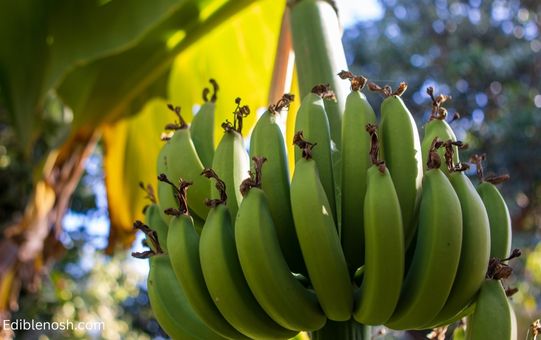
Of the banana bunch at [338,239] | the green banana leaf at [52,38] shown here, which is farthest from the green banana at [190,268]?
the green banana leaf at [52,38]

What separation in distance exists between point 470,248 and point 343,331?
22 cm

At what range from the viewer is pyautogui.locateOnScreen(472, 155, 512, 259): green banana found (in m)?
1.01

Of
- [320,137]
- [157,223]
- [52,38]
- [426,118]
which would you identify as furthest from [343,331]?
[426,118]

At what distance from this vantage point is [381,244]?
2.82 feet

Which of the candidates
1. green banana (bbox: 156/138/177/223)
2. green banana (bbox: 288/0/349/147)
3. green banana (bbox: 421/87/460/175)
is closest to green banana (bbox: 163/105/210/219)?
green banana (bbox: 156/138/177/223)

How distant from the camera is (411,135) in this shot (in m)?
0.96

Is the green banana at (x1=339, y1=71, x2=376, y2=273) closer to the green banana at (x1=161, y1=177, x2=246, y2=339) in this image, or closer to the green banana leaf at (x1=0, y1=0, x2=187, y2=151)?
the green banana at (x1=161, y1=177, x2=246, y2=339)

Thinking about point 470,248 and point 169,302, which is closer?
point 470,248

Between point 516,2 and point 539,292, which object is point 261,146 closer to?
point 539,292

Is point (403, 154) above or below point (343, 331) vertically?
above

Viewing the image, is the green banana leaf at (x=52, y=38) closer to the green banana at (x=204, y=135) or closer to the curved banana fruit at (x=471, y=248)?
the green banana at (x=204, y=135)

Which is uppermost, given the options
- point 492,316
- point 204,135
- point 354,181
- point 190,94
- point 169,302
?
point 190,94

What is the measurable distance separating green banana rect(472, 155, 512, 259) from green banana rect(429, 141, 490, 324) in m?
0.10

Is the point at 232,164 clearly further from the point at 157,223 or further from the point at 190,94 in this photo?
the point at 190,94
